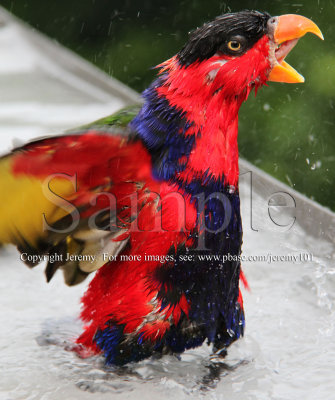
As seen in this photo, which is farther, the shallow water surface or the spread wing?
the shallow water surface

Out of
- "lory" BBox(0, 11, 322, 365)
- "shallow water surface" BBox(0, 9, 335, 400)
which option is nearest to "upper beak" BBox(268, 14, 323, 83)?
"lory" BBox(0, 11, 322, 365)

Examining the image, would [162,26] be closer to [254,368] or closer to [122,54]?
[122,54]

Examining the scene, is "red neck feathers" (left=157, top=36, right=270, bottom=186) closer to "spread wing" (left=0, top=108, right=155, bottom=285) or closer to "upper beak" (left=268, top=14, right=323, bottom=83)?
"upper beak" (left=268, top=14, right=323, bottom=83)

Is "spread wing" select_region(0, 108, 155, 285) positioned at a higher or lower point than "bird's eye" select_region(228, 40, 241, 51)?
lower

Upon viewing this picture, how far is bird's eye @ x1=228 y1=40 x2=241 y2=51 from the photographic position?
1680 mm

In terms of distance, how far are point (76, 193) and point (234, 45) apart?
21.0 inches

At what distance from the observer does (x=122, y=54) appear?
19.1 feet

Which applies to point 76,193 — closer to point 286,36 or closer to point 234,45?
point 234,45

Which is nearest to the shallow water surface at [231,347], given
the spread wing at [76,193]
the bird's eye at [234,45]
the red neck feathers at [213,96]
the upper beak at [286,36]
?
the spread wing at [76,193]

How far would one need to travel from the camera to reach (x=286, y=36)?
174cm

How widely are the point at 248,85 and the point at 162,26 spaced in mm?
4225

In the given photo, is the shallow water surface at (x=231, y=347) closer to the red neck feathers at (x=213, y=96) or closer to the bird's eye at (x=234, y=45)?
the red neck feathers at (x=213, y=96)

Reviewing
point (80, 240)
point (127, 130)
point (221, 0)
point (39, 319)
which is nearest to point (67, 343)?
point (39, 319)

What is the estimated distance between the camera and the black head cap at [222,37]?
5.47 feet
